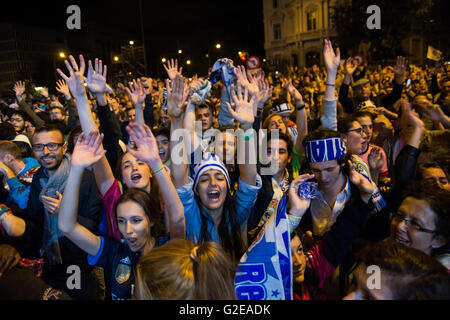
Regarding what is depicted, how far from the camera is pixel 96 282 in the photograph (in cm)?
271

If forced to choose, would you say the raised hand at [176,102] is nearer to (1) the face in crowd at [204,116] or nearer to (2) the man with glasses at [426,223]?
(1) the face in crowd at [204,116]

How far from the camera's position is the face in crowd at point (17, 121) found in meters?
6.49

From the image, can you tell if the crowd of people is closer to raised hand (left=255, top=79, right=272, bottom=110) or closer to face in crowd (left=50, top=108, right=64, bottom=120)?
raised hand (left=255, top=79, right=272, bottom=110)

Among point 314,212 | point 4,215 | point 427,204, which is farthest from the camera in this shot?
point 314,212

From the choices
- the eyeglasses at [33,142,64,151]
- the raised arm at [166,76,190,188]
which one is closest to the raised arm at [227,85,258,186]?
the raised arm at [166,76,190,188]

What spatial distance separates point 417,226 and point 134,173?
2.23 meters

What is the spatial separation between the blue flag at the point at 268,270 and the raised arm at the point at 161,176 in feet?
1.98

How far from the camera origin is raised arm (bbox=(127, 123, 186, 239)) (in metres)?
2.19

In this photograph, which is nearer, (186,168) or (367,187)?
(367,187)

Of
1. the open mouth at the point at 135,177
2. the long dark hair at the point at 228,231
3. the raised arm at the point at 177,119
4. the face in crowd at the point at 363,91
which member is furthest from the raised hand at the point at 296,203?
the face in crowd at the point at 363,91

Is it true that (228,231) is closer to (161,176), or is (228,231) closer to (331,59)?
(161,176)
